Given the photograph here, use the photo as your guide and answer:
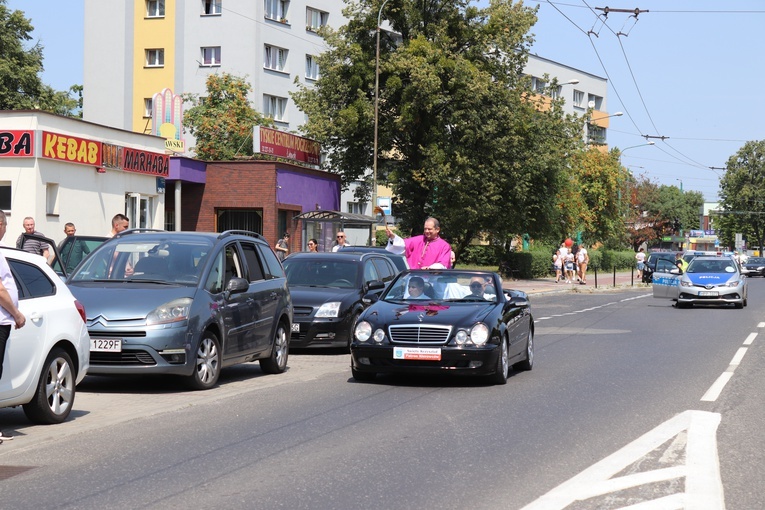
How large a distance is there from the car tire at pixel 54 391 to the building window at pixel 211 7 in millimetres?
53613

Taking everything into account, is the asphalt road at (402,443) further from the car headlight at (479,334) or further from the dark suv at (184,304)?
the car headlight at (479,334)

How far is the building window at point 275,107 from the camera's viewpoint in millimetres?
62778

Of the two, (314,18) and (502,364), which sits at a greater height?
(314,18)

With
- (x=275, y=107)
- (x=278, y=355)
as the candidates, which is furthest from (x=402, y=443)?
(x=275, y=107)

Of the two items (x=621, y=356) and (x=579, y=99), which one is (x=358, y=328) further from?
(x=579, y=99)

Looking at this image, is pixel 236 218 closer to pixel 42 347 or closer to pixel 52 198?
pixel 52 198

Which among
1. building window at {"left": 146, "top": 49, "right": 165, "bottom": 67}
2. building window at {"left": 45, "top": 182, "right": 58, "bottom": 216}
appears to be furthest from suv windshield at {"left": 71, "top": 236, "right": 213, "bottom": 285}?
building window at {"left": 146, "top": 49, "right": 165, "bottom": 67}

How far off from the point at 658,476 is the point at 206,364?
5974 mm

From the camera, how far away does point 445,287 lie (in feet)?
44.6

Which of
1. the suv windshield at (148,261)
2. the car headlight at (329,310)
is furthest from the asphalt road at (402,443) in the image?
the car headlight at (329,310)

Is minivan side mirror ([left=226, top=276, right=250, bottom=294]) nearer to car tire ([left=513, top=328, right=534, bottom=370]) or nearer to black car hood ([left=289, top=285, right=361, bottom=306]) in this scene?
A: car tire ([left=513, top=328, right=534, bottom=370])

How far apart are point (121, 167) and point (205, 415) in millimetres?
24895

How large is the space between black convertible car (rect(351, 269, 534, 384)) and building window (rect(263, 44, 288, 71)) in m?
50.1

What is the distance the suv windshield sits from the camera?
12453 millimetres
